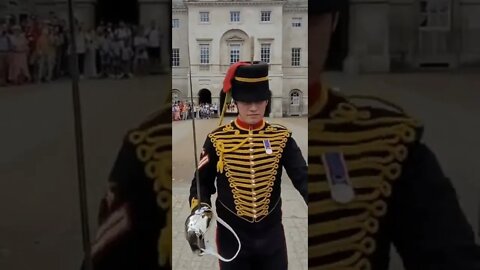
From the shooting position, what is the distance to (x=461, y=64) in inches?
116

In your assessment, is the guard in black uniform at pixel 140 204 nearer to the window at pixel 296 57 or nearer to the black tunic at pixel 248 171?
the black tunic at pixel 248 171

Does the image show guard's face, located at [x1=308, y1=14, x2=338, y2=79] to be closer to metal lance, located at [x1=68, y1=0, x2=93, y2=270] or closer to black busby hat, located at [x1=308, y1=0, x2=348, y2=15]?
black busby hat, located at [x1=308, y1=0, x2=348, y2=15]

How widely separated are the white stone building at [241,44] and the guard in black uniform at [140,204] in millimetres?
201

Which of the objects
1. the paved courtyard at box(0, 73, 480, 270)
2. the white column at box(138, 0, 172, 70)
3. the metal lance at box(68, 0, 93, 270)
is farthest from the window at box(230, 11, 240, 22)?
the metal lance at box(68, 0, 93, 270)

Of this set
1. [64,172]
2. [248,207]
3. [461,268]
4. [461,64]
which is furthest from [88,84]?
[461,268]

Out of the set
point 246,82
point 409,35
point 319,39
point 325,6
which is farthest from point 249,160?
point 409,35

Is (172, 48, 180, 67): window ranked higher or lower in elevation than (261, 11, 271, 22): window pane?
lower

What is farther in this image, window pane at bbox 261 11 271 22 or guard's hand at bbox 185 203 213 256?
window pane at bbox 261 11 271 22

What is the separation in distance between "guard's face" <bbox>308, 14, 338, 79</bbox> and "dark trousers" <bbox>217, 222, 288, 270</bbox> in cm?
63

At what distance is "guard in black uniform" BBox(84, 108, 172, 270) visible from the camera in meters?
2.95

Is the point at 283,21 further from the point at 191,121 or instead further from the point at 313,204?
the point at 313,204

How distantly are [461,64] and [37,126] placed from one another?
166cm

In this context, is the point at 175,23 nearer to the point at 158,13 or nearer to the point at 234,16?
the point at 158,13

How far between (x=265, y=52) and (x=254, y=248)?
0.76 meters
